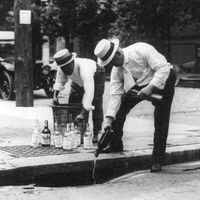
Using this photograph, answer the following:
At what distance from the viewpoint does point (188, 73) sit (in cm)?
2417

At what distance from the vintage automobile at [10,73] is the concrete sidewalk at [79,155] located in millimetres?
5884

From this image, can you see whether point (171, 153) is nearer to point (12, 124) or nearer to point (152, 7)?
point (12, 124)

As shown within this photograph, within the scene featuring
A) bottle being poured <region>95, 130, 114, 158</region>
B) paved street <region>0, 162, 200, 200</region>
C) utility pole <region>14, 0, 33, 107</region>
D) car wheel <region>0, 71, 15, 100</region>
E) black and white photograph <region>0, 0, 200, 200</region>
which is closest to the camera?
paved street <region>0, 162, 200, 200</region>

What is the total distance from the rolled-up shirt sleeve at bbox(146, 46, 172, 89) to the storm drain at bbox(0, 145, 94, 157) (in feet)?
4.88

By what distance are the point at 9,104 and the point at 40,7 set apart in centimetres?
1285

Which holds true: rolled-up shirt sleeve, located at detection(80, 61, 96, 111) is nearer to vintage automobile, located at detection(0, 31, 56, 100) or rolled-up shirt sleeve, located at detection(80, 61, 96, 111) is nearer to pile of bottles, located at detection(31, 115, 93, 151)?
pile of bottles, located at detection(31, 115, 93, 151)

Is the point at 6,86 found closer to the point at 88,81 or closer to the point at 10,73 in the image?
the point at 10,73

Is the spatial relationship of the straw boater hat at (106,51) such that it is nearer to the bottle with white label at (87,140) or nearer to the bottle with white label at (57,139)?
the bottle with white label at (87,140)

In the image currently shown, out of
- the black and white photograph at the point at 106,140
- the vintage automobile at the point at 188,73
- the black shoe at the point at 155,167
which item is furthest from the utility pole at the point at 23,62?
the vintage automobile at the point at 188,73

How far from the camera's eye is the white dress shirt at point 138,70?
22.6ft

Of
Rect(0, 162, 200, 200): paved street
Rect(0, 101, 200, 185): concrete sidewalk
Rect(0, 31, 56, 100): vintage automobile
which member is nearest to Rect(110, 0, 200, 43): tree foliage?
Rect(0, 31, 56, 100): vintage automobile

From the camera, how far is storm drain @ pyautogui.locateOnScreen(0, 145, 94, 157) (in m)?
7.35

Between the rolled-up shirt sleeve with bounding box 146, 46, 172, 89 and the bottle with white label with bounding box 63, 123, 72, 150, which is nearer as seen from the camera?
the rolled-up shirt sleeve with bounding box 146, 46, 172, 89

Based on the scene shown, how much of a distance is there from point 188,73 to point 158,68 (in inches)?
691
